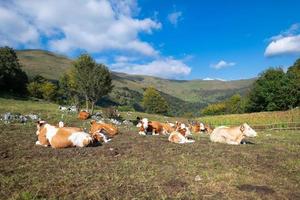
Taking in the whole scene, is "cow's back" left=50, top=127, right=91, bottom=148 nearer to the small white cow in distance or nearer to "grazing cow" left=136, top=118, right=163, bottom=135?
the small white cow in distance

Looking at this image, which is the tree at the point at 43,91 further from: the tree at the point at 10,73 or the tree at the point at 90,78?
the tree at the point at 90,78

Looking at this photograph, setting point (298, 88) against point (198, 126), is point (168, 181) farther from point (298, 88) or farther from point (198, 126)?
point (298, 88)

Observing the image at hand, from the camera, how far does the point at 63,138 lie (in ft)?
47.2

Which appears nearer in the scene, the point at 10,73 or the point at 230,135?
Result: the point at 230,135

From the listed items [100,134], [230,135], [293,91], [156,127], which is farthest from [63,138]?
[293,91]

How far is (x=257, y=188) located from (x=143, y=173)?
3.44m

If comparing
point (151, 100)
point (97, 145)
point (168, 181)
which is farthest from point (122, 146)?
point (151, 100)

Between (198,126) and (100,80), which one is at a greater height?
(100,80)

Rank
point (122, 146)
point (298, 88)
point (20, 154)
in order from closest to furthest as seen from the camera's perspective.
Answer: point (20, 154)
point (122, 146)
point (298, 88)

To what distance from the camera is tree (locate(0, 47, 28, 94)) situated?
7144cm

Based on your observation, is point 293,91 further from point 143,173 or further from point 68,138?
point 143,173

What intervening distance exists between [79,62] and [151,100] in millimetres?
77967

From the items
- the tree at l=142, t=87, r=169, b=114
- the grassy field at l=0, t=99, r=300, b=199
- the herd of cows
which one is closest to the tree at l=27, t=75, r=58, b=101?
the tree at l=142, t=87, r=169, b=114

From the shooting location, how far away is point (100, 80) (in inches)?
1679
